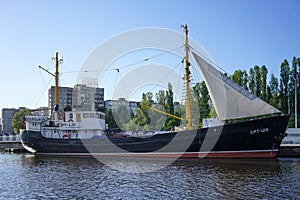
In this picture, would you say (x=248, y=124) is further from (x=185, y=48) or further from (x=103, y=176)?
(x=103, y=176)

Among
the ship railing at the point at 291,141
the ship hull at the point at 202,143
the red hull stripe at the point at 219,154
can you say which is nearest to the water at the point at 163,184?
the red hull stripe at the point at 219,154

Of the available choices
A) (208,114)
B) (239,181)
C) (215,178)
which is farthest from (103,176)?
(208,114)

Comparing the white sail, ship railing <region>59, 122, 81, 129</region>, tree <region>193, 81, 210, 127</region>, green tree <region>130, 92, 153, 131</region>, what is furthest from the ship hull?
green tree <region>130, 92, 153, 131</region>

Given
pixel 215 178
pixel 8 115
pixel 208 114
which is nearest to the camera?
pixel 215 178

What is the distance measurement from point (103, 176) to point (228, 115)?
1407 cm

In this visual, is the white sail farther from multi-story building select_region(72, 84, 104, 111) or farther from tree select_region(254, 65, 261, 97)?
multi-story building select_region(72, 84, 104, 111)

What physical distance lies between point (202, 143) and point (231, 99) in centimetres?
504

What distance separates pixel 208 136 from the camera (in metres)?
29.0

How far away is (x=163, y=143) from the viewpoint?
103ft

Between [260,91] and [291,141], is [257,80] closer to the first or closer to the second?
[260,91]

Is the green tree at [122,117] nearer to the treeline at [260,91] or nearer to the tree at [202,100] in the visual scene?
the treeline at [260,91]

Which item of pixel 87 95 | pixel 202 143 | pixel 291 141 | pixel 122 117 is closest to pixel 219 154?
pixel 202 143

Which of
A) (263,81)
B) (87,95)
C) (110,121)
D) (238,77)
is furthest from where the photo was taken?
(87,95)

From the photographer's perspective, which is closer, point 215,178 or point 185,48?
point 215,178
